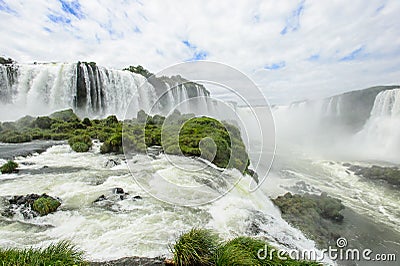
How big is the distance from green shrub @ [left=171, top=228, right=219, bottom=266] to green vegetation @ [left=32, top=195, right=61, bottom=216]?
352 cm

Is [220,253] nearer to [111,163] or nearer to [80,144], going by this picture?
[111,163]

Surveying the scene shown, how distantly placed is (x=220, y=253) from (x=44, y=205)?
432cm

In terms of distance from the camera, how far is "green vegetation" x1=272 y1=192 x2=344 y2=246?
7.32m

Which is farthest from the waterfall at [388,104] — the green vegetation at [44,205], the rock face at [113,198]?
the green vegetation at [44,205]

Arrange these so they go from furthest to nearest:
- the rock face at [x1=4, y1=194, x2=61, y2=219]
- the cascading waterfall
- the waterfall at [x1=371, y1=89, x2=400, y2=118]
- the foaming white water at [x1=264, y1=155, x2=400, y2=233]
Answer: the waterfall at [x1=371, y1=89, x2=400, y2=118] < the cascading waterfall < the foaming white water at [x1=264, y1=155, x2=400, y2=233] < the rock face at [x1=4, y1=194, x2=61, y2=219]

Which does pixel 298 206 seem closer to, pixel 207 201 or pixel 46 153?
pixel 207 201

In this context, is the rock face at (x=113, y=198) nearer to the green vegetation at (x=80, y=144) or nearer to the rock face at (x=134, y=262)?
the rock face at (x=134, y=262)

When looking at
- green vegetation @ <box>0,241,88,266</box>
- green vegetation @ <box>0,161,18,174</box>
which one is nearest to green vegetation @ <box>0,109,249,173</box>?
green vegetation @ <box>0,241,88,266</box>

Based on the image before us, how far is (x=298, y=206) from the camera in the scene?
887 cm

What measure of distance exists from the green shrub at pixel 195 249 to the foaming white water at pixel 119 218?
686 millimetres

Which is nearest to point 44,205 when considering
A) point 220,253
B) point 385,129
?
point 220,253

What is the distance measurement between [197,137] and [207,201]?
147 inches

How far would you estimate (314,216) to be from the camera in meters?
8.38

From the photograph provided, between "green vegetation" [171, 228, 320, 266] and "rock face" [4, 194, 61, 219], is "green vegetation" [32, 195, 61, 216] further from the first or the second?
"green vegetation" [171, 228, 320, 266]
